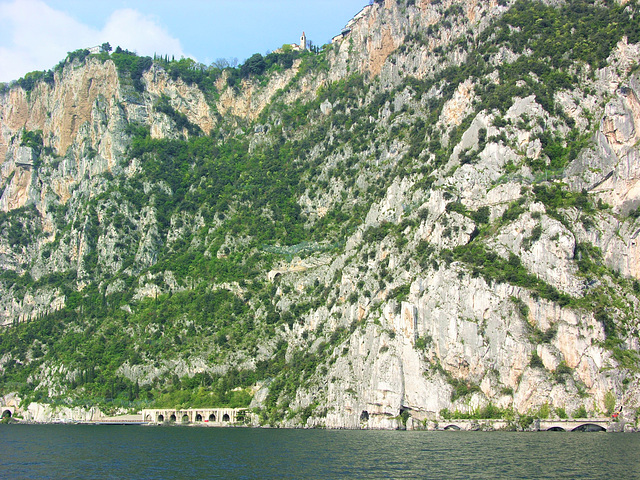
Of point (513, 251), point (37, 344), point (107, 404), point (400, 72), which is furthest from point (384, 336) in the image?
point (37, 344)

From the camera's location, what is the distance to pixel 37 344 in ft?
542

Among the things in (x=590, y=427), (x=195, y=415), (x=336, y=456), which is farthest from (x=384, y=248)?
(x=336, y=456)

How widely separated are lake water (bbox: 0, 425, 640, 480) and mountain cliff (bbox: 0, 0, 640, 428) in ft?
42.9

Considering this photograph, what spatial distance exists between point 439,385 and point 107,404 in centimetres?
7509

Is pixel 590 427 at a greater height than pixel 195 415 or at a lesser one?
lesser

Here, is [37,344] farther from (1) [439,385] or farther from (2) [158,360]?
(1) [439,385]

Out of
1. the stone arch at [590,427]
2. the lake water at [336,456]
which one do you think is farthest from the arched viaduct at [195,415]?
the stone arch at [590,427]

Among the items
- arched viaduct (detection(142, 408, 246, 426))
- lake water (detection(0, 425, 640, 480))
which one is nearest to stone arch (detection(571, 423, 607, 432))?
lake water (detection(0, 425, 640, 480))

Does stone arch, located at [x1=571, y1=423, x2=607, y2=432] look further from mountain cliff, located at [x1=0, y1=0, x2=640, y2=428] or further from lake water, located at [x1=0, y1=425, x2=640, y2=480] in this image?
lake water, located at [x1=0, y1=425, x2=640, y2=480]

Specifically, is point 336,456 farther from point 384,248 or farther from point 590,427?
point 384,248

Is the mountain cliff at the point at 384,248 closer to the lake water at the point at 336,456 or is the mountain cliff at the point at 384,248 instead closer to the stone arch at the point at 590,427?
the stone arch at the point at 590,427

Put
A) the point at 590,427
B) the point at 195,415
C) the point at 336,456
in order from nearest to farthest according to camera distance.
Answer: the point at 336,456 < the point at 590,427 < the point at 195,415

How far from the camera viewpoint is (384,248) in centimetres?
12738

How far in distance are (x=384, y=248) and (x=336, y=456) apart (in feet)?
199
